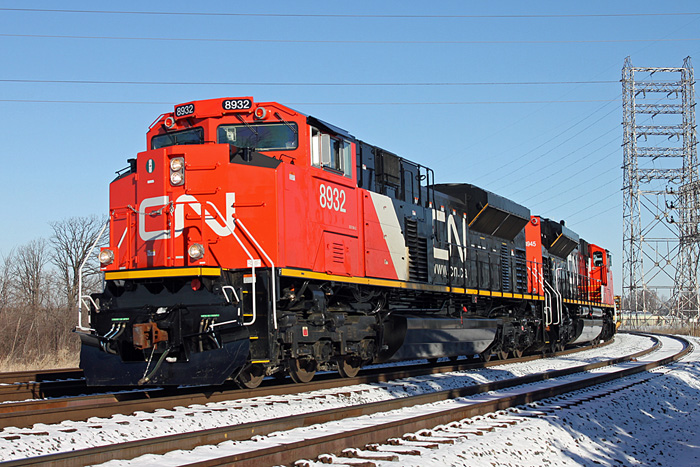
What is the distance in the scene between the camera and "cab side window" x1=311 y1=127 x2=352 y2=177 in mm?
10055

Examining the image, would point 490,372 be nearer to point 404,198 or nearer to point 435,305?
point 435,305

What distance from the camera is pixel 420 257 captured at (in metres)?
13.3

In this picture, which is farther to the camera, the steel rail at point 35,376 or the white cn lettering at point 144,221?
the steel rail at point 35,376

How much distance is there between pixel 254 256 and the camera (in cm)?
901

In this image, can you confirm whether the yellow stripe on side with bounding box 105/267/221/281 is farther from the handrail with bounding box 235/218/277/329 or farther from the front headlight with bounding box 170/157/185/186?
the front headlight with bounding box 170/157/185/186

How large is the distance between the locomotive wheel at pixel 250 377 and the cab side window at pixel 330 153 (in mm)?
2955

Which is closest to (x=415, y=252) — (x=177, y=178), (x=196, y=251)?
(x=177, y=178)

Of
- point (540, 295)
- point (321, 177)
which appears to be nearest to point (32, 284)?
point (540, 295)

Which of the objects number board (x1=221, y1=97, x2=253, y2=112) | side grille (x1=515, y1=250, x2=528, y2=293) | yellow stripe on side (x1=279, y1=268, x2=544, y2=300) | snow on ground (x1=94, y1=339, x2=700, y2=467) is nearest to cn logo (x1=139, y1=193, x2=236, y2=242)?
yellow stripe on side (x1=279, y1=268, x2=544, y2=300)

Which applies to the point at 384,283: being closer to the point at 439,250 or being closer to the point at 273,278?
the point at 439,250

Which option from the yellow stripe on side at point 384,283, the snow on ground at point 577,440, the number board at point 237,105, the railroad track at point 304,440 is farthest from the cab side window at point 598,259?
the number board at point 237,105

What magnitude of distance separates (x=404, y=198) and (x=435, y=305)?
104 inches

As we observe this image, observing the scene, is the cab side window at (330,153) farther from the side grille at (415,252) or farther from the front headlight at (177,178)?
the side grille at (415,252)

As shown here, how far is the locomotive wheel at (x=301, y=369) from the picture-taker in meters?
10.2
